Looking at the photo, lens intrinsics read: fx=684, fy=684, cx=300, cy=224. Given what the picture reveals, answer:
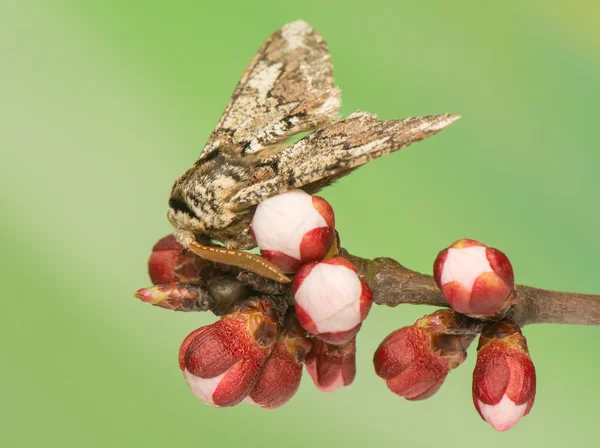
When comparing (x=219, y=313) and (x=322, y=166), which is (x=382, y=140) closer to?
(x=322, y=166)

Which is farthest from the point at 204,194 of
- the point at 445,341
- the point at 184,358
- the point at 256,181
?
the point at 445,341

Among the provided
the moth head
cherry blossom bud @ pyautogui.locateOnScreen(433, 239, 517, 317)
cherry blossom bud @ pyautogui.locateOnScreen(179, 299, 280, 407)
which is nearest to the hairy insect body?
the moth head

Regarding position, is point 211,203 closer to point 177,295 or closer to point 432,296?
point 177,295

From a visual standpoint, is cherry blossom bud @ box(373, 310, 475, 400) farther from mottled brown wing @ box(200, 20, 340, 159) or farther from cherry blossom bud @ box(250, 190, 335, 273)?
mottled brown wing @ box(200, 20, 340, 159)

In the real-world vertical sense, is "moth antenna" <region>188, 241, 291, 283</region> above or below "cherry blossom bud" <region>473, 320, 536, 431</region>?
above

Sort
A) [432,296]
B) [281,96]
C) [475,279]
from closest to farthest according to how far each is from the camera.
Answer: [475,279] → [432,296] → [281,96]

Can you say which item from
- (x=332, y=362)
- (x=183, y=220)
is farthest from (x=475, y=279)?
(x=183, y=220)
